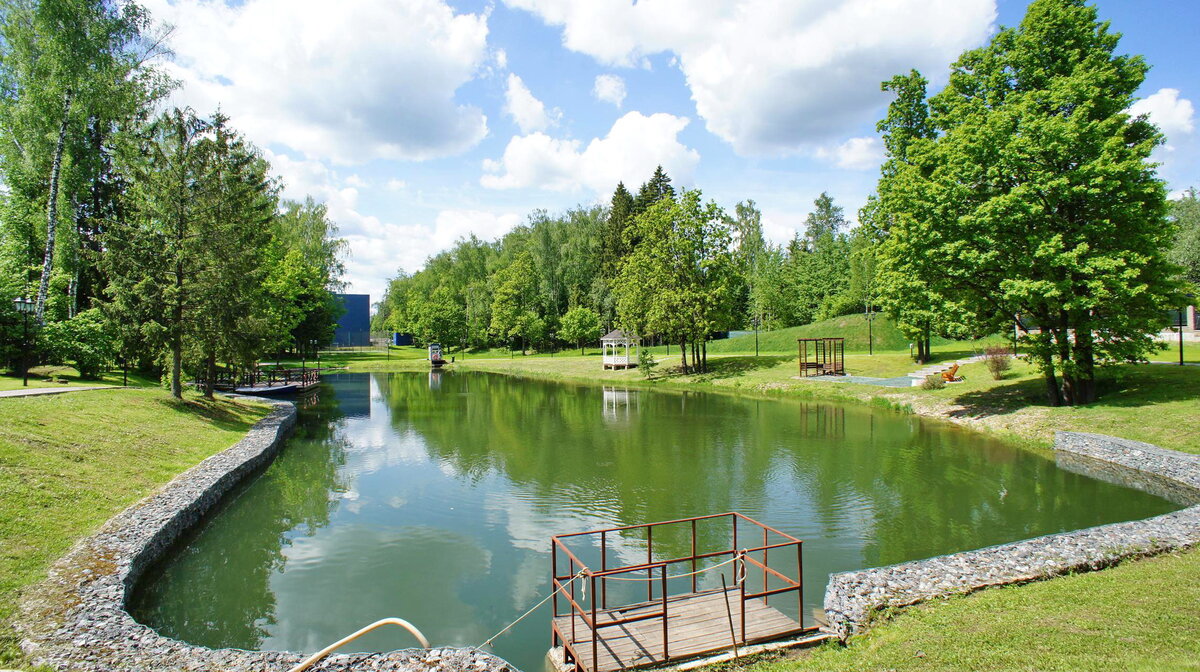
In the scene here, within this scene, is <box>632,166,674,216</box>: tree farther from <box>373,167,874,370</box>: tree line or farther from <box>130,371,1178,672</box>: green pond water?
<box>130,371,1178,672</box>: green pond water

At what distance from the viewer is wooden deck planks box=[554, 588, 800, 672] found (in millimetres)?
7176

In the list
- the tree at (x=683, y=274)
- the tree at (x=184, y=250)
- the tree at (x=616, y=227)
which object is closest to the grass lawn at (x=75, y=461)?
the tree at (x=184, y=250)

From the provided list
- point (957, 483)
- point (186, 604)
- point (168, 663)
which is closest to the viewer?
point (168, 663)

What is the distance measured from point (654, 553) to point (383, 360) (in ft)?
210

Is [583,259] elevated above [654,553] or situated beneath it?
elevated above

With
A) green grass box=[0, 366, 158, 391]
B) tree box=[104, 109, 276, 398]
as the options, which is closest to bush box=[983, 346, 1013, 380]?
tree box=[104, 109, 276, 398]

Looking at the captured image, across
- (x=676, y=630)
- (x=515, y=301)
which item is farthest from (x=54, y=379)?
(x=515, y=301)

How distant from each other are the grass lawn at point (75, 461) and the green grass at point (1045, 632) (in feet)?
30.3

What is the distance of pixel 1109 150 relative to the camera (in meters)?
18.9

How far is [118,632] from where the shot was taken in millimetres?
7500

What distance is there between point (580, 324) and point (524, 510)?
181ft

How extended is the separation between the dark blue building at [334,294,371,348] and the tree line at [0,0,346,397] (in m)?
63.0

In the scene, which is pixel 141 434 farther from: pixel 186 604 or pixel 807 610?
pixel 807 610

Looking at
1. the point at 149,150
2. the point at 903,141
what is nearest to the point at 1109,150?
the point at 903,141
